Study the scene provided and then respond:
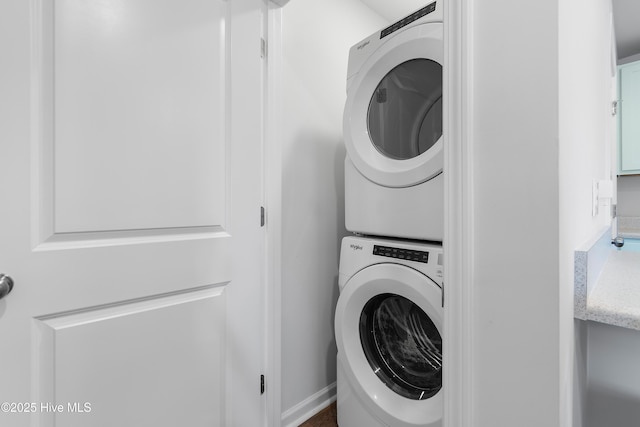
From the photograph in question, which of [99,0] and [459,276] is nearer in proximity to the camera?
[459,276]

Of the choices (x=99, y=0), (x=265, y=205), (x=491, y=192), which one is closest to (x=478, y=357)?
(x=491, y=192)

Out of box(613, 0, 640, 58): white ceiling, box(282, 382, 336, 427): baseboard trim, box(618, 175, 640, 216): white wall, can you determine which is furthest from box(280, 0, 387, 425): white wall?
box(618, 175, 640, 216): white wall

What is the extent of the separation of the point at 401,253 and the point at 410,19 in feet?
2.81

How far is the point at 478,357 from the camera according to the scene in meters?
0.55

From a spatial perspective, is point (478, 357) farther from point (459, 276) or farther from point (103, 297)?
point (103, 297)

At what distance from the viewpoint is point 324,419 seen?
152cm

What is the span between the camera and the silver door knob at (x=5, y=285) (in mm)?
731

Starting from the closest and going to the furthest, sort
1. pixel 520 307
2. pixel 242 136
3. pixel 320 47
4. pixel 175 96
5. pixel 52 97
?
pixel 520 307, pixel 52 97, pixel 175 96, pixel 242 136, pixel 320 47

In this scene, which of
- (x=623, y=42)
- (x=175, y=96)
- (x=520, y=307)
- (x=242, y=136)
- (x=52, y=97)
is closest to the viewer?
(x=520, y=307)

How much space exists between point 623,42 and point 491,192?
3.20m

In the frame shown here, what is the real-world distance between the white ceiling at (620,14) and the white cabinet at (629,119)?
208 millimetres

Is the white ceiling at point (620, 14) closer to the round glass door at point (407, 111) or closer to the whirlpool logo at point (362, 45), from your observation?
the whirlpool logo at point (362, 45)

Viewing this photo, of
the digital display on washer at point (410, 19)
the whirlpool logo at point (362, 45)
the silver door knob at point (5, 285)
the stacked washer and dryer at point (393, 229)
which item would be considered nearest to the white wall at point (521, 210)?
the stacked washer and dryer at point (393, 229)

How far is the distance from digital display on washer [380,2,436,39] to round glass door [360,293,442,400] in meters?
1.04
